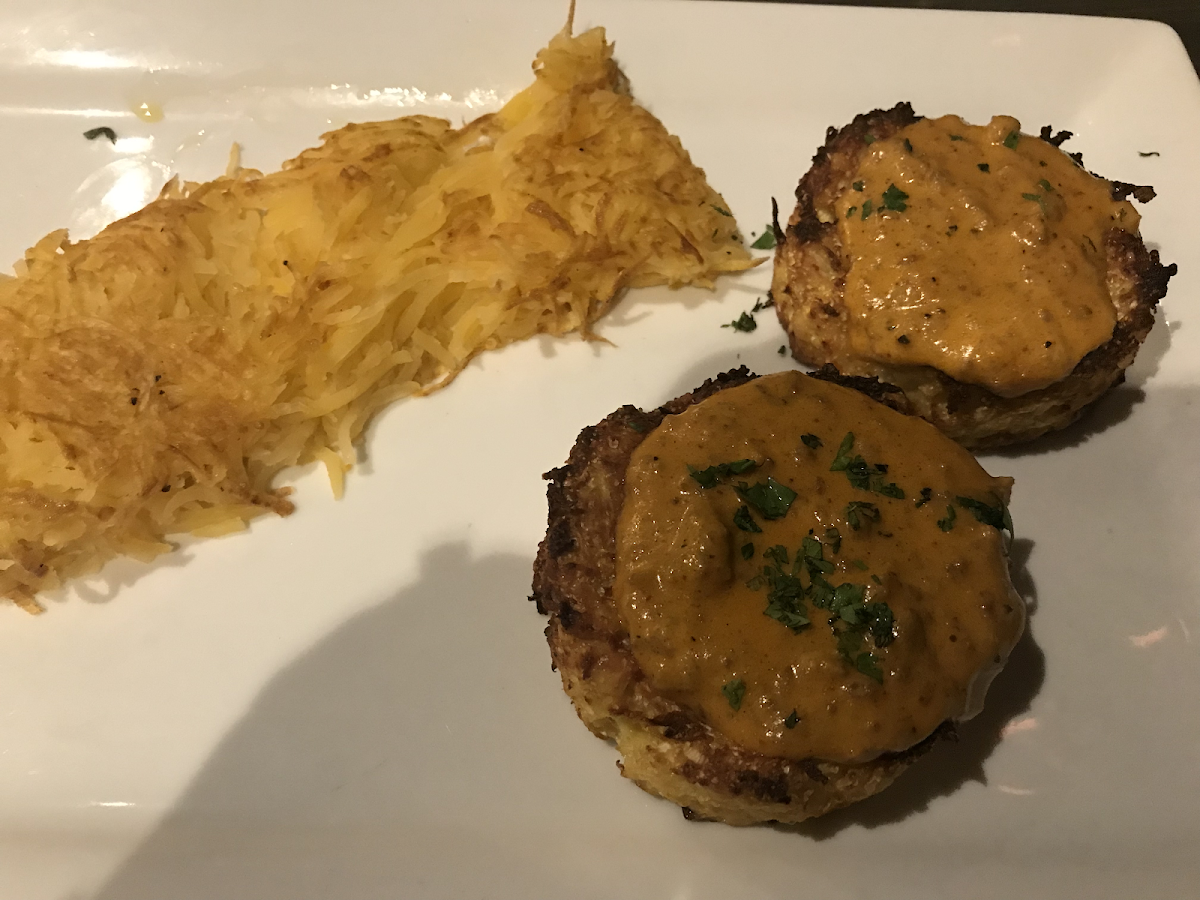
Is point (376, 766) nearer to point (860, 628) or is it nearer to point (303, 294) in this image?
point (860, 628)

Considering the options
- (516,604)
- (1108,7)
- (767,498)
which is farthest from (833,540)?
(1108,7)

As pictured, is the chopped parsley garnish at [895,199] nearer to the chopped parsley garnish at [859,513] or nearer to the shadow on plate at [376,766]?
the chopped parsley garnish at [859,513]

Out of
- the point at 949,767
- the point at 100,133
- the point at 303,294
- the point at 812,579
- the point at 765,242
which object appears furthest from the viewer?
the point at 100,133

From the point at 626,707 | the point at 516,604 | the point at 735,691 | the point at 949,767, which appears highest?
the point at 735,691

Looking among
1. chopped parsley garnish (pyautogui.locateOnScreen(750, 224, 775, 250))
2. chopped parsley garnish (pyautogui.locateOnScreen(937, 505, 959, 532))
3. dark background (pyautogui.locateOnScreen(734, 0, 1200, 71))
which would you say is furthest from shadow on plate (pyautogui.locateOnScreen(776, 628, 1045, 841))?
dark background (pyautogui.locateOnScreen(734, 0, 1200, 71))

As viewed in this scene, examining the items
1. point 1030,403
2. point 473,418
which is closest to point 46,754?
point 473,418

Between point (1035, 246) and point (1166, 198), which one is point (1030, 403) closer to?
point (1035, 246)


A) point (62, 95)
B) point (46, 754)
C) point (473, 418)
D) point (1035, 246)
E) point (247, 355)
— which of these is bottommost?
point (46, 754)

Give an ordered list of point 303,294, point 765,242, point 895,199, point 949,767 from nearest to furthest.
→ point 949,767 < point 895,199 < point 303,294 < point 765,242
